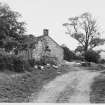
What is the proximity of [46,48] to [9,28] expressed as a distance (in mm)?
7735

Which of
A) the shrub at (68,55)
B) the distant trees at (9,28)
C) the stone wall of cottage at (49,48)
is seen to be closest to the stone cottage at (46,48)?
the stone wall of cottage at (49,48)

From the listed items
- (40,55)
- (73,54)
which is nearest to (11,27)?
(40,55)

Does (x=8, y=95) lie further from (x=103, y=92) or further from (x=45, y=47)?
(x=45, y=47)

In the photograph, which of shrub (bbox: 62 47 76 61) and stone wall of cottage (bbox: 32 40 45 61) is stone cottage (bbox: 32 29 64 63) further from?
shrub (bbox: 62 47 76 61)

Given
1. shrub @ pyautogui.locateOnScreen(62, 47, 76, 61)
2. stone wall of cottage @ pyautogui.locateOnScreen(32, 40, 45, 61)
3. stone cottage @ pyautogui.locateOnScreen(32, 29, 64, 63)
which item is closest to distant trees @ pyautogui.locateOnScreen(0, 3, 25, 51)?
stone wall of cottage @ pyautogui.locateOnScreen(32, 40, 45, 61)

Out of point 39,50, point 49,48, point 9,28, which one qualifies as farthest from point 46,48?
point 9,28

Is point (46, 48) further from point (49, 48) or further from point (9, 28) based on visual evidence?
point (9, 28)

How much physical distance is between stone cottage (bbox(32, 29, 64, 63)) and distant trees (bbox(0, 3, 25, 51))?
15.8 feet

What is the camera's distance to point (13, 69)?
12.4m

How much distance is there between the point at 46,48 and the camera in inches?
827

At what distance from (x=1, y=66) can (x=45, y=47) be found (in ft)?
31.0

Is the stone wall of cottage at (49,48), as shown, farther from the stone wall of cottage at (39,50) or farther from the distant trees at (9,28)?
the distant trees at (9,28)

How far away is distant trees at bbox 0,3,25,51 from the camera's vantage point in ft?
41.6

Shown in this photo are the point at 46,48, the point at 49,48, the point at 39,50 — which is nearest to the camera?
the point at 39,50
